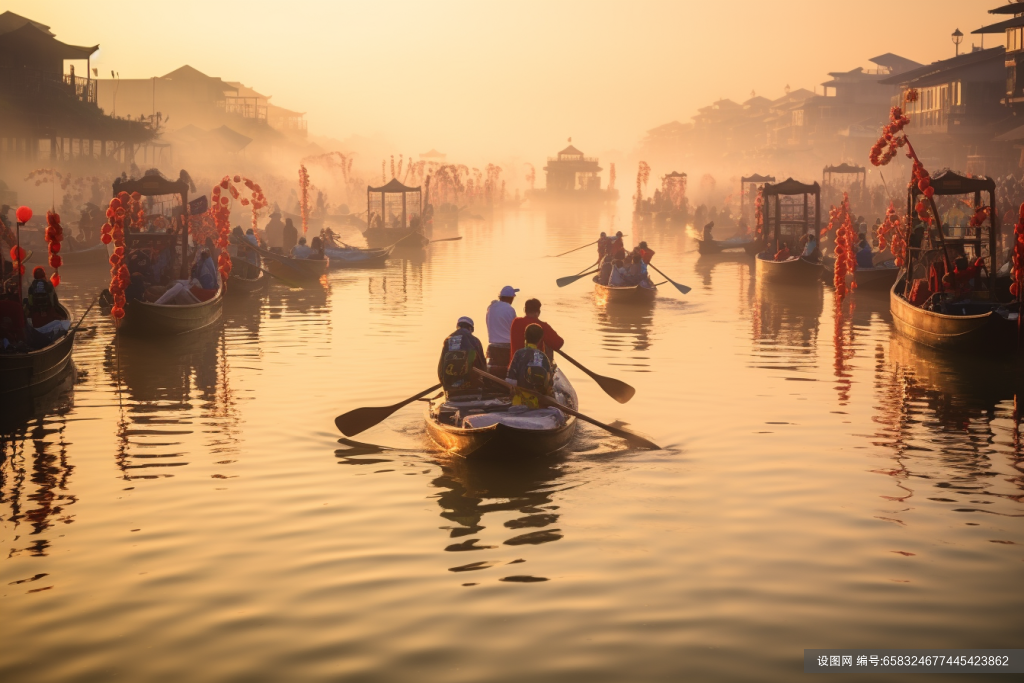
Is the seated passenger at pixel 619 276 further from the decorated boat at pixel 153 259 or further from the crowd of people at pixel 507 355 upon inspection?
the crowd of people at pixel 507 355

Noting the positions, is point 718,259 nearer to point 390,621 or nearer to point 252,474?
point 252,474

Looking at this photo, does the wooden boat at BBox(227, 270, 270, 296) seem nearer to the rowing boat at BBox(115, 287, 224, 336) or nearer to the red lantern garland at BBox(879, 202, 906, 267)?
the rowing boat at BBox(115, 287, 224, 336)

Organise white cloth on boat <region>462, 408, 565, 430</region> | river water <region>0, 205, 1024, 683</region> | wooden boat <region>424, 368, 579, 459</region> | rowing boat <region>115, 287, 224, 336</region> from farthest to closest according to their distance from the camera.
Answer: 1. rowing boat <region>115, 287, 224, 336</region>
2. white cloth on boat <region>462, 408, 565, 430</region>
3. wooden boat <region>424, 368, 579, 459</region>
4. river water <region>0, 205, 1024, 683</region>

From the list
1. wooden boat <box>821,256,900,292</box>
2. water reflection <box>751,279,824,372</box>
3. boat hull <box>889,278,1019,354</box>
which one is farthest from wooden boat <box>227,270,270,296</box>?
boat hull <box>889,278,1019,354</box>

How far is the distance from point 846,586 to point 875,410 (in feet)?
23.4

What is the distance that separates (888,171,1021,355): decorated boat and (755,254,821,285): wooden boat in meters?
8.66

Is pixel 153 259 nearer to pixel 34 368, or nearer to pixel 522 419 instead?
pixel 34 368

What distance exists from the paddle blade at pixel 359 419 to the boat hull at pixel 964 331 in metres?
10.4

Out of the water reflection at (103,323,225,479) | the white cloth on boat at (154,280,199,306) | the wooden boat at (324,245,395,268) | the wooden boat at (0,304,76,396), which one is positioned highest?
the wooden boat at (324,245,395,268)

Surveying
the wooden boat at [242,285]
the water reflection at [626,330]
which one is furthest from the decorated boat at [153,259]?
the water reflection at [626,330]

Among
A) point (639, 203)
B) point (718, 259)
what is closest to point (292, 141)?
point (639, 203)

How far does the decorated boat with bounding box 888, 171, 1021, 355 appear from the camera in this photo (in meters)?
17.8

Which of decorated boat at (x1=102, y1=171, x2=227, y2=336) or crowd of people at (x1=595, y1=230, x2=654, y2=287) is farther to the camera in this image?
crowd of people at (x1=595, y1=230, x2=654, y2=287)

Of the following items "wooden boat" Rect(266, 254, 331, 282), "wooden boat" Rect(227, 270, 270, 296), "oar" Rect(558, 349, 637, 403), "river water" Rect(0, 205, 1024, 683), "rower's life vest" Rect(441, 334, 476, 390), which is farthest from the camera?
"wooden boat" Rect(266, 254, 331, 282)
